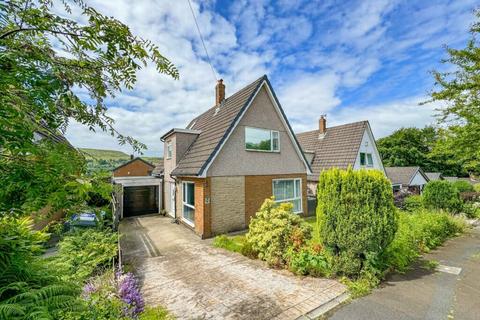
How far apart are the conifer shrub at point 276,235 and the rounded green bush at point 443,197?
1276 cm

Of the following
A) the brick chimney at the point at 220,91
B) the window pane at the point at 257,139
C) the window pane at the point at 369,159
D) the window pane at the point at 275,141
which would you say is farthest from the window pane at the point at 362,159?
the brick chimney at the point at 220,91

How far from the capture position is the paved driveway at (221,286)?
4.89 m

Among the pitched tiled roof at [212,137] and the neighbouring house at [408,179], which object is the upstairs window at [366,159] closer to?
the neighbouring house at [408,179]

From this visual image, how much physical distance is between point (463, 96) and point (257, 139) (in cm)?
891

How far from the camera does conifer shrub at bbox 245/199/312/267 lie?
7.32m

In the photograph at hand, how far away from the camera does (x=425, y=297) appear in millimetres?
5340

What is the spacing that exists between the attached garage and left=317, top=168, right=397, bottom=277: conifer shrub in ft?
47.5

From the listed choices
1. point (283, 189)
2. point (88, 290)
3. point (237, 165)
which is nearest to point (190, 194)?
point (237, 165)

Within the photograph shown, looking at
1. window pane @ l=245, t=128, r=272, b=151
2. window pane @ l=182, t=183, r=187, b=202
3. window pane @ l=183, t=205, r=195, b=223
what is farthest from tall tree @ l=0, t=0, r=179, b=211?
window pane @ l=182, t=183, r=187, b=202

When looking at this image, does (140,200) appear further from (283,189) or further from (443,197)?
(443,197)

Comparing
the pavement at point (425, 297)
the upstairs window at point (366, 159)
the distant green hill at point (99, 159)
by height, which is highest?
the upstairs window at point (366, 159)

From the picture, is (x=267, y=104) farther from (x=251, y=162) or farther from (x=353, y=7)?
(x=353, y=7)

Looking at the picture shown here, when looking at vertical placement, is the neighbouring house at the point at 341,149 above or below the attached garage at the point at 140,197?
above

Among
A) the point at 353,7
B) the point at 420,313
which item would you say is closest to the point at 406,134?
the point at 353,7
